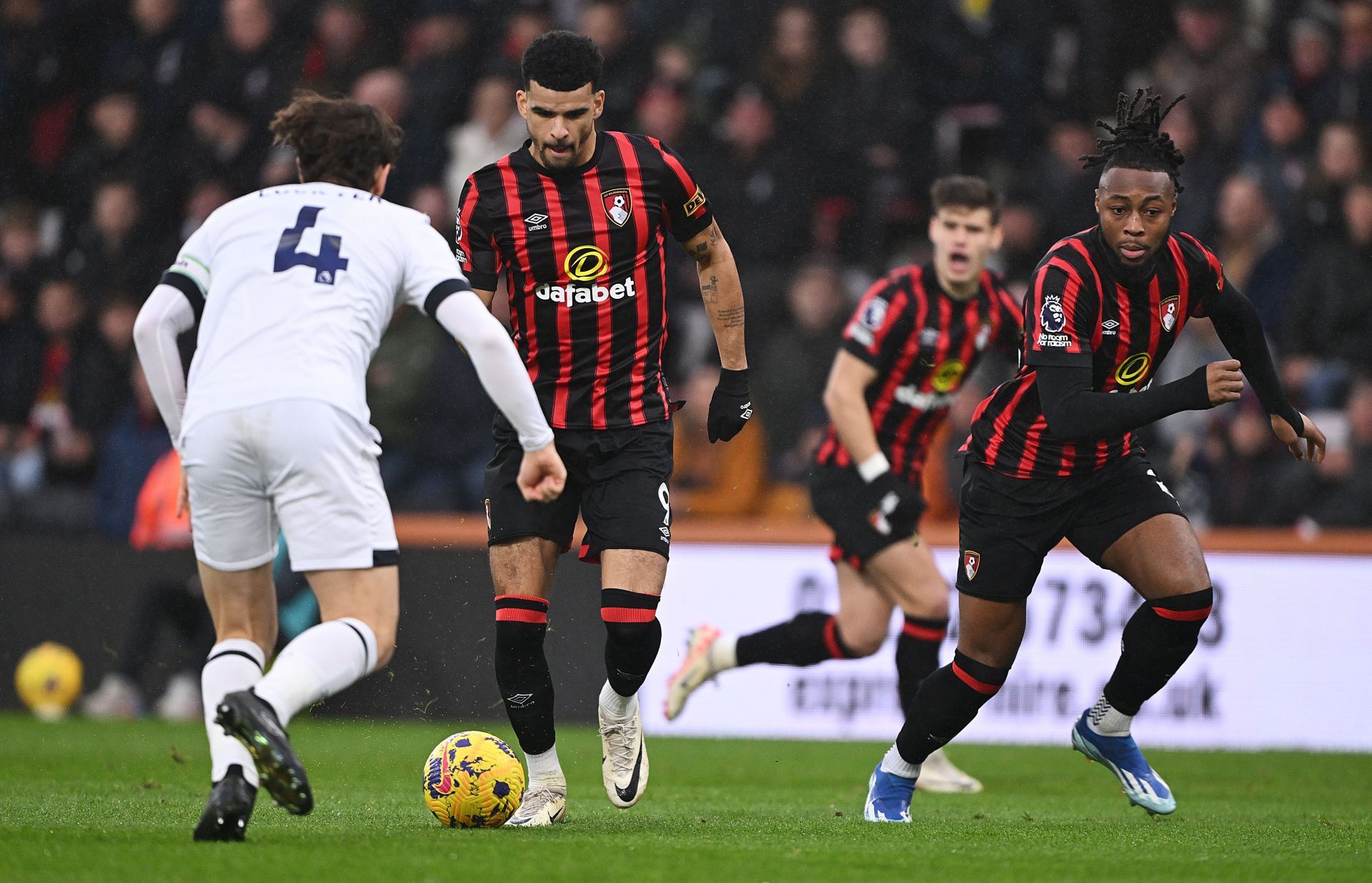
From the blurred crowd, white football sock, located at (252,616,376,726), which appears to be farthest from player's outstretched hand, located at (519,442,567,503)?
the blurred crowd

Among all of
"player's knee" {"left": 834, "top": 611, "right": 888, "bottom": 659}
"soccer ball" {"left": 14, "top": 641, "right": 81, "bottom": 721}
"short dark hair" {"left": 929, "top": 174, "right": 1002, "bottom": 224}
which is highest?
"short dark hair" {"left": 929, "top": 174, "right": 1002, "bottom": 224}

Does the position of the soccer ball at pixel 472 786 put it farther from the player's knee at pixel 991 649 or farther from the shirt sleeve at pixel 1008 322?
the shirt sleeve at pixel 1008 322

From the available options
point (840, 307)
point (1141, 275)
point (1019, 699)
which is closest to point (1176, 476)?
point (1019, 699)

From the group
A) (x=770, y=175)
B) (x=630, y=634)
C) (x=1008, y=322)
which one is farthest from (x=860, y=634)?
(x=770, y=175)

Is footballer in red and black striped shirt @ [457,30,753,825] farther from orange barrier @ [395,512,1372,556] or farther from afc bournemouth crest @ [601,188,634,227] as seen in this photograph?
orange barrier @ [395,512,1372,556]

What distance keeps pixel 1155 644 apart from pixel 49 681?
290 inches

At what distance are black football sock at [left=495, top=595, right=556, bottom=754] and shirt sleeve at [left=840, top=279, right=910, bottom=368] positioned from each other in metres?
2.43

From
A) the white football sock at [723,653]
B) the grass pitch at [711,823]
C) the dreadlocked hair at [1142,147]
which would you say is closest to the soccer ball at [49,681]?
the grass pitch at [711,823]

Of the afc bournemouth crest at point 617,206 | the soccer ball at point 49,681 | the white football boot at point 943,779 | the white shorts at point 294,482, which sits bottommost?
the soccer ball at point 49,681

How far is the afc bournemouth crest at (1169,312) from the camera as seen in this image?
5.45m

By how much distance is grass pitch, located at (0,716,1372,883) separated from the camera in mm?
4137

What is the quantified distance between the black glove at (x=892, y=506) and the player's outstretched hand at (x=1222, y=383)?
97.8 inches

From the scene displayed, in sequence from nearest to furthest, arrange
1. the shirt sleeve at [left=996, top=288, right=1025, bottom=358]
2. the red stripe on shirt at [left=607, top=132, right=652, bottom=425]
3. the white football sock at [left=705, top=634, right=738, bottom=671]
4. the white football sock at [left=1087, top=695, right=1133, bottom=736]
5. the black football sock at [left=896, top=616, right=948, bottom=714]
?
the red stripe on shirt at [left=607, top=132, right=652, bottom=425], the white football sock at [left=1087, top=695, right=1133, bottom=736], the black football sock at [left=896, top=616, right=948, bottom=714], the shirt sleeve at [left=996, top=288, right=1025, bottom=358], the white football sock at [left=705, top=634, right=738, bottom=671]

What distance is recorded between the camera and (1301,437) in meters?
5.65
